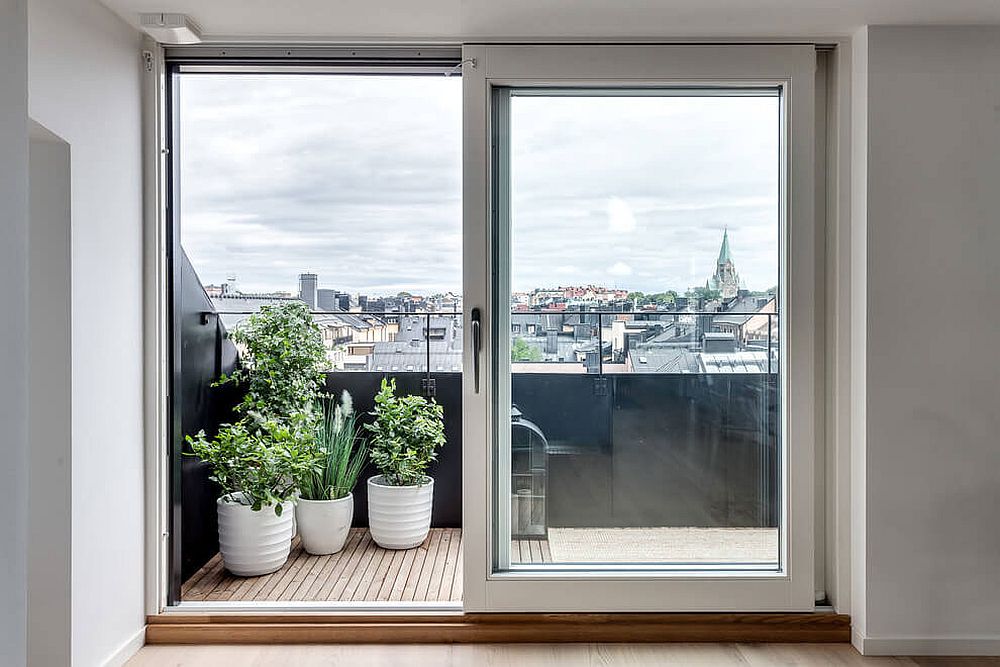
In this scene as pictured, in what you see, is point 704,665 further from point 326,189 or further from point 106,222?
point 326,189

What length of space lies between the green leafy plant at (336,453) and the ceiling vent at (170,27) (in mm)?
2043

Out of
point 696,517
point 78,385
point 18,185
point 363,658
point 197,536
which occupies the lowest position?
point 363,658

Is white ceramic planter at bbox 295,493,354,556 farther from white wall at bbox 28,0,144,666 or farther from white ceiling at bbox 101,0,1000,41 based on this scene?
white ceiling at bbox 101,0,1000,41

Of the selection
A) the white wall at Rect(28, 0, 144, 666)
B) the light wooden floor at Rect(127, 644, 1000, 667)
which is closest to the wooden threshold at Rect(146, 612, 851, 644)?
the light wooden floor at Rect(127, 644, 1000, 667)

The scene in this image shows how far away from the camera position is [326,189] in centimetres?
448

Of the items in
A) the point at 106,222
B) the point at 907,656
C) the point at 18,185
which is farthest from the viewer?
the point at 907,656

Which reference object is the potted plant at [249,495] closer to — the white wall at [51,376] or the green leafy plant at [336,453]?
the green leafy plant at [336,453]

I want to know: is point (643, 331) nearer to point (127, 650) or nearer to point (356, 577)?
point (356, 577)

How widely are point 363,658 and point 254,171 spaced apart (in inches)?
106

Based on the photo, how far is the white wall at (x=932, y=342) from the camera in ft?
9.50

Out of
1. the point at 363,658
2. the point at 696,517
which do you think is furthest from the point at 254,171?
the point at 696,517

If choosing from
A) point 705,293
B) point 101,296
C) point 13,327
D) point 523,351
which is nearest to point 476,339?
point 523,351

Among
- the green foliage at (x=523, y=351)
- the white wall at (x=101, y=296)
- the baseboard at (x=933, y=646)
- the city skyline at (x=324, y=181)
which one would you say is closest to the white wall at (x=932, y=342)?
the baseboard at (x=933, y=646)

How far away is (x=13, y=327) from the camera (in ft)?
4.30
